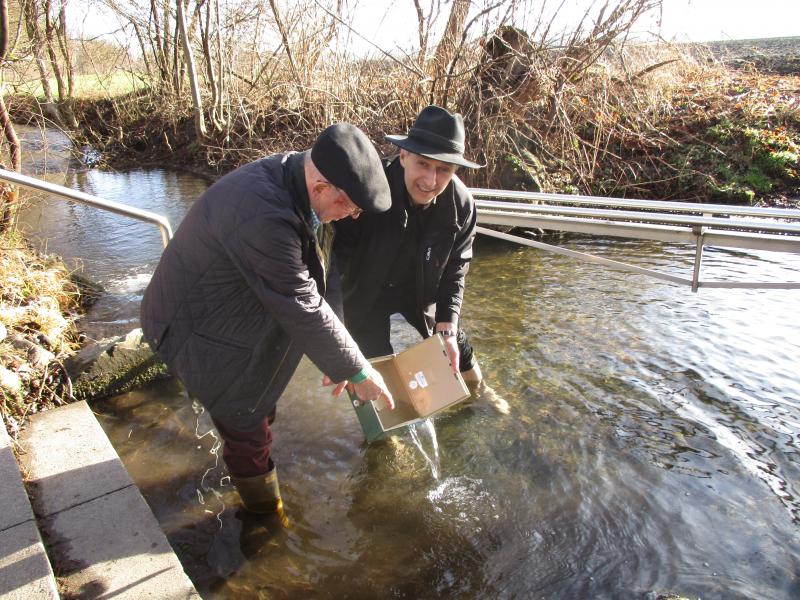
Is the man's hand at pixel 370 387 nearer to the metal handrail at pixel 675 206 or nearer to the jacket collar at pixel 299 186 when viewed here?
the jacket collar at pixel 299 186

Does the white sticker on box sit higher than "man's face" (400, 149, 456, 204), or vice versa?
"man's face" (400, 149, 456, 204)

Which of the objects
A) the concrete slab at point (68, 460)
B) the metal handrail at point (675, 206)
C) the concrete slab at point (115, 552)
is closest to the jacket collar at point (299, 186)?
the concrete slab at point (115, 552)

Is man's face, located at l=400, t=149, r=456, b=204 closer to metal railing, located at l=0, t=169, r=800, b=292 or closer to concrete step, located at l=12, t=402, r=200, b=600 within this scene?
metal railing, located at l=0, t=169, r=800, b=292

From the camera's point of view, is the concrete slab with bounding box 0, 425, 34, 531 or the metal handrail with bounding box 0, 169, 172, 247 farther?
the metal handrail with bounding box 0, 169, 172, 247

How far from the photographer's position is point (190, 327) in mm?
2312

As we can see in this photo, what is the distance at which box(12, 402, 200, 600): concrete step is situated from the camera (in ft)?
7.27

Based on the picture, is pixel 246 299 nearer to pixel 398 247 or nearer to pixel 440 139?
pixel 398 247

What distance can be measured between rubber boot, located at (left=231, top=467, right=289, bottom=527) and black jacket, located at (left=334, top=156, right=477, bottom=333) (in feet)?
3.44

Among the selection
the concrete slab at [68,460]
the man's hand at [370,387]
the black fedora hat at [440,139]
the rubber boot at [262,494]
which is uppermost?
the black fedora hat at [440,139]

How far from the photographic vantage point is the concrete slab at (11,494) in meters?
2.38

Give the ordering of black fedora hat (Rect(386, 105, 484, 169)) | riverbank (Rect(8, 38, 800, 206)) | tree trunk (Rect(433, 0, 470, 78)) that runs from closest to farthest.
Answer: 1. black fedora hat (Rect(386, 105, 484, 169))
2. tree trunk (Rect(433, 0, 470, 78))
3. riverbank (Rect(8, 38, 800, 206))

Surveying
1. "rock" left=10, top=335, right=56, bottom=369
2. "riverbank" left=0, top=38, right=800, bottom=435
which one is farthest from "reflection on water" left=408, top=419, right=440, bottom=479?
"riverbank" left=0, top=38, right=800, bottom=435

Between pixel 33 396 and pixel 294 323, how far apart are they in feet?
7.54

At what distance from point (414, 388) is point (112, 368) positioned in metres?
2.17
